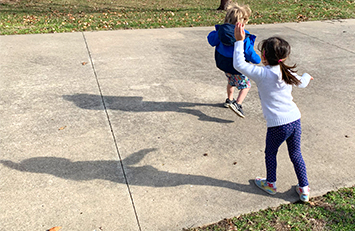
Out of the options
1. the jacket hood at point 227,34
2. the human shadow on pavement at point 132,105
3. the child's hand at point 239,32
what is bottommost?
the human shadow on pavement at point 132,105

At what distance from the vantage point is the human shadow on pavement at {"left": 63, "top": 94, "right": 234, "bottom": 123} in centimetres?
484

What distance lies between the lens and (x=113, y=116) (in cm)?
464

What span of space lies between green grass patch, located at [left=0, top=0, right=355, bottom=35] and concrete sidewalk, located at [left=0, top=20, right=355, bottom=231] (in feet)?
6.59

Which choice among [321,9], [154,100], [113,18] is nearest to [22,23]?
[113,18]

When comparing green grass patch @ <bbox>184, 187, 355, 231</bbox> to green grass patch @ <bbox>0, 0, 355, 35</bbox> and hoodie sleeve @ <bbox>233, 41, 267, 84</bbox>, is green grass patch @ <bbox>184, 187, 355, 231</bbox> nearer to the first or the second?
hoodie sleeve @ <bbox>233, 41, 267, 84</bbox>

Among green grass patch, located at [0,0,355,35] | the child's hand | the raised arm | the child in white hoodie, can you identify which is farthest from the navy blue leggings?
green grass patch, located at [0,0,355,35]

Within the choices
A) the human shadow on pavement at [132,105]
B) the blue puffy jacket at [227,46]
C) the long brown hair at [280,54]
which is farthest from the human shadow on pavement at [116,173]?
the blue puffy jacket at [227,46]

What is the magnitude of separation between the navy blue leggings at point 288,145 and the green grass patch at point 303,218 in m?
0.24

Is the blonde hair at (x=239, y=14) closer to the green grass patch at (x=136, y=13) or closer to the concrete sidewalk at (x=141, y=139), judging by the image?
the concrete sidewalk at (x=141, y=139)

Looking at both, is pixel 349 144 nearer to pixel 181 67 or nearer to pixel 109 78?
pixel 181 67

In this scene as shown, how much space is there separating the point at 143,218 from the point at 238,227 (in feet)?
2.58

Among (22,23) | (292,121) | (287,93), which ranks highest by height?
(287,93)

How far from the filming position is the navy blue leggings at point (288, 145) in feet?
9.95

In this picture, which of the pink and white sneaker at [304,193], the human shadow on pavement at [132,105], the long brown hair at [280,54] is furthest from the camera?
the human shadow on pavement at [132,105]
